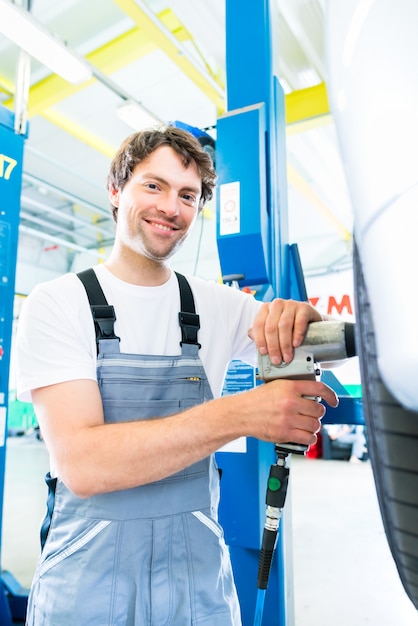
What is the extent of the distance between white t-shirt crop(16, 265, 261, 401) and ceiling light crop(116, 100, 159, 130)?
2.98m

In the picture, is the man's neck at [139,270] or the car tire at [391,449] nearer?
the car tire at [391,449]

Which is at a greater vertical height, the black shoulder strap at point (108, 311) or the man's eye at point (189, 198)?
the man's eye at point (189, 198)

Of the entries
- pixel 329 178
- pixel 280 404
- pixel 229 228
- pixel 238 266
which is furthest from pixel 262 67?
pixel 329 178

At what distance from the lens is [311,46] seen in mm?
3086

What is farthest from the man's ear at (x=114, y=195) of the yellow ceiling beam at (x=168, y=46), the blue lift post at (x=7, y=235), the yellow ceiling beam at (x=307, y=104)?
the yellow ceiling beam at (x=168, y=46)

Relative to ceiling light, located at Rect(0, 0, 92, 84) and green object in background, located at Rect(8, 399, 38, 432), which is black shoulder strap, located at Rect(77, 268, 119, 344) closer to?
ceiling light, located at Rect(0, 0, 92, 84)

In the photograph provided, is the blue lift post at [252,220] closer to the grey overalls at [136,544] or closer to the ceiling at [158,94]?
the ceiling at [158,94]

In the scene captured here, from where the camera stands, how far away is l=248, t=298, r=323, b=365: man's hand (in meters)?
0.83

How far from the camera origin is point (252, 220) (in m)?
1.61

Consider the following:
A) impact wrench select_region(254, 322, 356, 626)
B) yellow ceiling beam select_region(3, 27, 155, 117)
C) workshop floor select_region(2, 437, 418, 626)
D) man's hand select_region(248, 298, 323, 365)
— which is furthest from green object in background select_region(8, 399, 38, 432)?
man's hand select_region(248, 298, 323, 365)

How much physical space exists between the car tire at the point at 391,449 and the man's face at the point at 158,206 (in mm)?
841

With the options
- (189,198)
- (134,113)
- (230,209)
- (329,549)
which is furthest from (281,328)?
(134,113)

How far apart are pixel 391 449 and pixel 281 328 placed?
41cm

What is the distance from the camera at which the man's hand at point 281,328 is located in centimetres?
83
